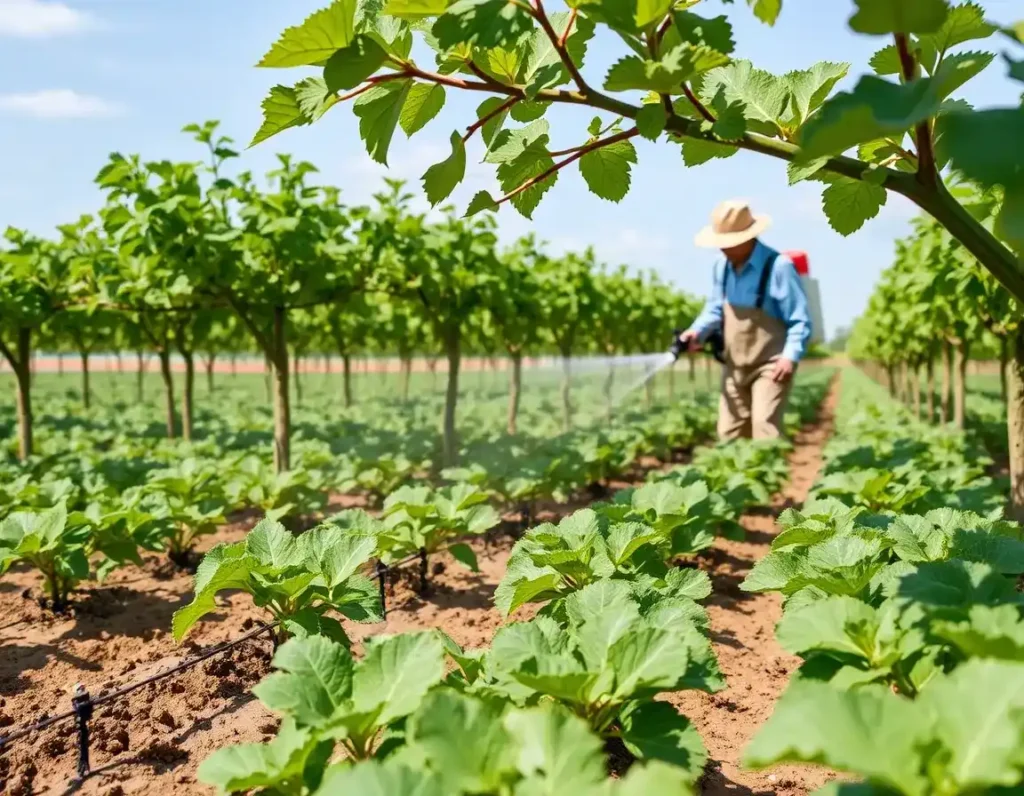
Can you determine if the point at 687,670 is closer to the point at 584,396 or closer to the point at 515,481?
the point at 515,481

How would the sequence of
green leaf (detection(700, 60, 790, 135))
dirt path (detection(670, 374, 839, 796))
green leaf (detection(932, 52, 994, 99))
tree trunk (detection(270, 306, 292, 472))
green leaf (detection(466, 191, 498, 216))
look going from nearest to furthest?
1. green leaf (detection(932, 52, 994, 99))
2. green leaf (detection(700, 60, 790, 135))
3. green leaf (detection(466, 191, 498, 216))
4. dirt path (detection(670, 374, 839, 796))
5. tree trunk (detection(270, 306, 292, 472))

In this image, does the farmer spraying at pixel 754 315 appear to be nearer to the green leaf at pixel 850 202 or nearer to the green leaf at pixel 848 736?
the green leaf at pixel 850 202

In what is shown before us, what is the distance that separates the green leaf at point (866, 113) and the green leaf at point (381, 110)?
3.05 ft

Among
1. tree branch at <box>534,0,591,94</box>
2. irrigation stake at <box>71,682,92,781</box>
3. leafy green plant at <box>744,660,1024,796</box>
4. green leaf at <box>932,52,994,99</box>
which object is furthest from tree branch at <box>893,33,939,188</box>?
irrigation stake at <box>71,682,92,781</box>

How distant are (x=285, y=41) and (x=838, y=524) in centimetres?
269

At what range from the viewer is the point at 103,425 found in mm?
14625

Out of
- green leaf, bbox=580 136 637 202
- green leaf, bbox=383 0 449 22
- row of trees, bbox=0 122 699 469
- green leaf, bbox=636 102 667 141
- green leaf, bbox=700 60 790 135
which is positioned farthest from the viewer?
row of trees, bbox=0 122 699 469

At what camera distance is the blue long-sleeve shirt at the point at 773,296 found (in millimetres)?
6102

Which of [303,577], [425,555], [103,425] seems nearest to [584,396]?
[103,425]

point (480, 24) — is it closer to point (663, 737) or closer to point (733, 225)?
point (663, 737)

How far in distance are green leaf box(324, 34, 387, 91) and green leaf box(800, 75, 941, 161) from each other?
2.90ft

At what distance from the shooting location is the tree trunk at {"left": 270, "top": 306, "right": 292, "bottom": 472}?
7090 mm

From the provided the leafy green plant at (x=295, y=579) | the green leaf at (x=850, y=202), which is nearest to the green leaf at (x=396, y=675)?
the leafy green plant at (x=295, y=579)

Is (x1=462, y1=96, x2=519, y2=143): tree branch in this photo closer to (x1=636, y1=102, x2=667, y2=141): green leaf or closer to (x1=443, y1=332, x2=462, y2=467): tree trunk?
(x1=636, y1=102, x2=667, y2=141): green leaf
